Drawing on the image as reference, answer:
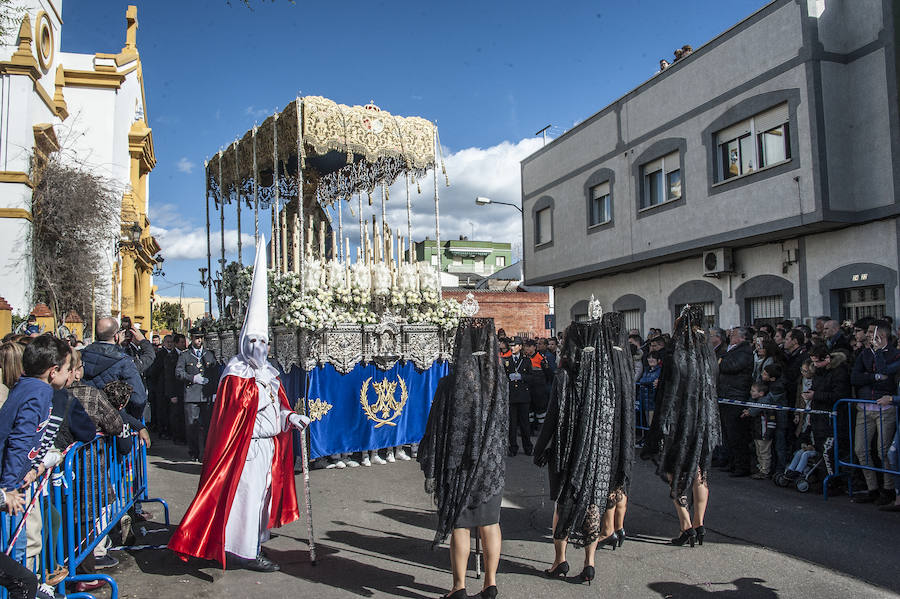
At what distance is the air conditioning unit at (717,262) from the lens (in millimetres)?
14789

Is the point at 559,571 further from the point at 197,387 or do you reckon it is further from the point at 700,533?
the point at 197,387

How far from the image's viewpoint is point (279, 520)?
5.74 metres

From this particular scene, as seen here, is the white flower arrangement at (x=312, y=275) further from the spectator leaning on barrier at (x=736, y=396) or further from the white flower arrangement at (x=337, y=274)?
the spectator leaning on barrier at (x=736, y=396)

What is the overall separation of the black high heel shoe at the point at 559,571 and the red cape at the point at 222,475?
2335 millimetres

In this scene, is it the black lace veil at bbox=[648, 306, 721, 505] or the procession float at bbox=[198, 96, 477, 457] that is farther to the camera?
the procession float at bbox=[198, 96, 477, 457]

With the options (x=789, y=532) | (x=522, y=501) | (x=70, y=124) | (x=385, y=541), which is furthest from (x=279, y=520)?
(x=70, y=124)

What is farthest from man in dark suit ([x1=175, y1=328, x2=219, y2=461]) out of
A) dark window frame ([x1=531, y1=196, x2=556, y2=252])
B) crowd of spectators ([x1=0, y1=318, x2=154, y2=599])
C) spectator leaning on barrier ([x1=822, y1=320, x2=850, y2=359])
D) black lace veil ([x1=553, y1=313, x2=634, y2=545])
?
dark window frame ([x1=531, y1=196, x2=556, y2=252])

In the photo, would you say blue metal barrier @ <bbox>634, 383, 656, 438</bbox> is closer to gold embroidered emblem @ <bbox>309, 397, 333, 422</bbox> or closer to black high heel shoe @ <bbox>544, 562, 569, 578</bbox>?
gold embroidered emblem @ <bbox>309, 397, 333, 422</bbox>

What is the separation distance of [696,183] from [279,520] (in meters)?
12.9

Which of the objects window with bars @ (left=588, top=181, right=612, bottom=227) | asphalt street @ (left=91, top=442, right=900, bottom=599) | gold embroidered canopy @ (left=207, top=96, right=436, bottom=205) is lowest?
asphalt street @ (left=91, top=442, right=900, bottom=599)

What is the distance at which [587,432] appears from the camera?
500cm

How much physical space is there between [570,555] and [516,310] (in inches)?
1037

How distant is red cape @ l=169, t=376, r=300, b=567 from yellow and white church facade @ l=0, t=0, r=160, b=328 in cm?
1153

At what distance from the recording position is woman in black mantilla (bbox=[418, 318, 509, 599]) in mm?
4500
